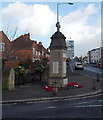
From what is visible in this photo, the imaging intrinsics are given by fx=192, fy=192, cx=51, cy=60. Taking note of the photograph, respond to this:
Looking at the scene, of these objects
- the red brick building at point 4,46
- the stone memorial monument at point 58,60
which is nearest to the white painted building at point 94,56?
the red brick building at point 4,46

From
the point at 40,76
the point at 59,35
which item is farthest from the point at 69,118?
the point at 40,76

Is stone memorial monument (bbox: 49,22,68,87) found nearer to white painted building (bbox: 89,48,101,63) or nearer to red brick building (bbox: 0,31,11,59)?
red brick building (bbox: 0,31,11,59)

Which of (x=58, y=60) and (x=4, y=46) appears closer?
(x=58, y=60)

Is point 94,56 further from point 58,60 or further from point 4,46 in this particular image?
point 58,60

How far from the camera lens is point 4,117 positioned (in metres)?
8.11

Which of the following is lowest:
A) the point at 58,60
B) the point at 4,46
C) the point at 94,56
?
the point at 58,60

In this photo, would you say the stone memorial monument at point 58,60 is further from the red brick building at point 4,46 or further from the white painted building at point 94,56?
the white painted building at point 94,56

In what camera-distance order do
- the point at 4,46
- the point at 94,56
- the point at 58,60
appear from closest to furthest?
the point at 58,60, the point at 4,46, the point at 94,56

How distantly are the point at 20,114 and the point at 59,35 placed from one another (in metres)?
10.1

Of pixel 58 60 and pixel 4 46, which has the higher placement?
pixel 4 46

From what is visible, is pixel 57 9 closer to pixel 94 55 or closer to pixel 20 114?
pixel 20 114

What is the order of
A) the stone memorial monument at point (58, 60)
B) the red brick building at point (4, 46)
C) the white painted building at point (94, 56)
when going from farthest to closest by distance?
the white painted building at point (94, 56) < the red brick building at point (4, 46) < the stone memorial monument at point (58, 60)

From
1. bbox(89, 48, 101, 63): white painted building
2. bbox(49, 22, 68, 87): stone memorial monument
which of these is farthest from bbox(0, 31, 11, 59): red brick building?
bbox(89, 48, 101, 63): white painted building

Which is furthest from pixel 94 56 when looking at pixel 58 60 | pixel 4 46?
pixel 58 60
